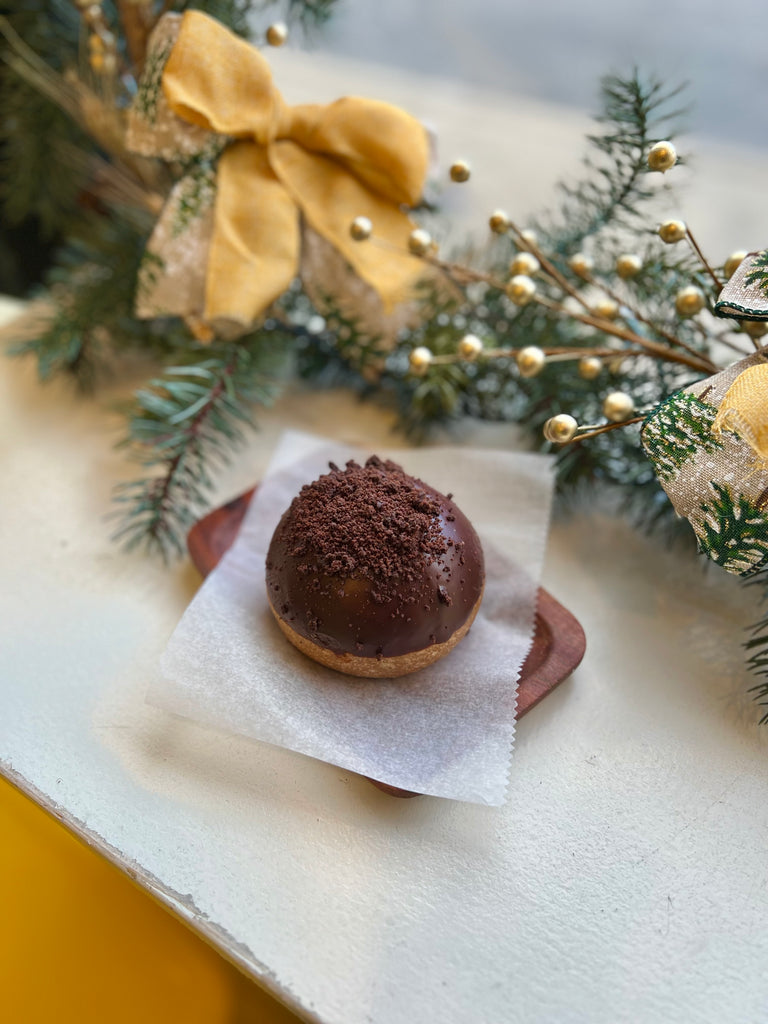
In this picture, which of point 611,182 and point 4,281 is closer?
point 611,182

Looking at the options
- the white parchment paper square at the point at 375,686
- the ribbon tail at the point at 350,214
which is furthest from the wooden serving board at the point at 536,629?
the ribbon tail at the point at 350,214

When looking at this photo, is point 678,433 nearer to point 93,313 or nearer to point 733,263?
point 733,263

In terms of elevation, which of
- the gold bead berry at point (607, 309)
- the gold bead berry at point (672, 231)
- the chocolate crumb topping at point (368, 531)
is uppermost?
the gold bead berry at point (672, 231)

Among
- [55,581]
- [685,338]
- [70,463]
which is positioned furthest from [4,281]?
[685,338]

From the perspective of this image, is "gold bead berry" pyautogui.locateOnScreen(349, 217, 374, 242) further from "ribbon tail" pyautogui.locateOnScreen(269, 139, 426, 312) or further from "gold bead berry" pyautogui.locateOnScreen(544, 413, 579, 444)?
"gold bead berry" pyautogui.locateOnScreen(544, 413, 579, 444)

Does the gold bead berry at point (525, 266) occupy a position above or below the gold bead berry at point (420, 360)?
above

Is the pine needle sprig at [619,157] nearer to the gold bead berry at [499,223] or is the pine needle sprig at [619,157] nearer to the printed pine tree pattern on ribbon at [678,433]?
the gold bead berry at [499,223]

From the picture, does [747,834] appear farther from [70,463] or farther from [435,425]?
[70,463]
